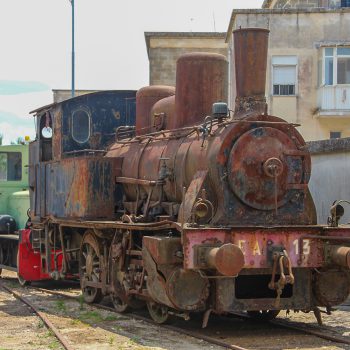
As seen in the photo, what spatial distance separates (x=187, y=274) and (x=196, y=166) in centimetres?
137

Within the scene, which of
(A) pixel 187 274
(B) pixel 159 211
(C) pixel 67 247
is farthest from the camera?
(C) pixel 67 247

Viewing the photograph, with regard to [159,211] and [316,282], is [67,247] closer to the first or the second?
[159,211]

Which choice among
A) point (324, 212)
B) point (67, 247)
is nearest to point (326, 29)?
point (324, 212)

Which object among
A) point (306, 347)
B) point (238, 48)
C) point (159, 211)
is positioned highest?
point (238, 48)

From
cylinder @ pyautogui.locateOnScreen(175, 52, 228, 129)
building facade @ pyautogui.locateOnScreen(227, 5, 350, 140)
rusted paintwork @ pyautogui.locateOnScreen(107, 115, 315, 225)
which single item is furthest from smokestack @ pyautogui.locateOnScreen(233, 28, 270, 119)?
building facade @ pyautogui.locateOnScreen(227, 5, 350, 140)

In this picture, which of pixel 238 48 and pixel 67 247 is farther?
pixel 67 247

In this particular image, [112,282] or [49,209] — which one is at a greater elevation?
[49,209]

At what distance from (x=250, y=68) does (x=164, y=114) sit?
84.6 inches

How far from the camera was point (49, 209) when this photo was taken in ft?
43.0

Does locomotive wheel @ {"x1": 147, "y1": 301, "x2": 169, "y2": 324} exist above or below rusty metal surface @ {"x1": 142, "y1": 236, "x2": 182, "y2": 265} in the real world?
below

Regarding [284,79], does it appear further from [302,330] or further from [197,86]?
[302,330]

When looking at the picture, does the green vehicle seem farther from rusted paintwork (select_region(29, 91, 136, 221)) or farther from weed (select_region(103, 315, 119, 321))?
weed (select_region(103, 315, 119, 321))

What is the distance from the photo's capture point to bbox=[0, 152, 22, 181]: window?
17.9 meters

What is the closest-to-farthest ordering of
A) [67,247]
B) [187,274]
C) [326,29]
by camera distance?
[187,274] < [67,247] < [326,29]
